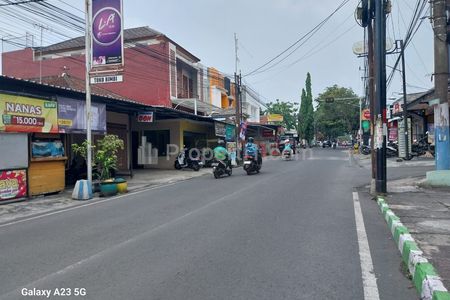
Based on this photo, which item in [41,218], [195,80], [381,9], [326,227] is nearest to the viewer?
[326,227]

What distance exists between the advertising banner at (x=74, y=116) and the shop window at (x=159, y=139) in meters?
9.53

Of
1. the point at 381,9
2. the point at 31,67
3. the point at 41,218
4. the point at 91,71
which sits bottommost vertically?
the point at 41,218

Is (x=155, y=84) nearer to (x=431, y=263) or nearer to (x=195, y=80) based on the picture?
(x=195, y=80)

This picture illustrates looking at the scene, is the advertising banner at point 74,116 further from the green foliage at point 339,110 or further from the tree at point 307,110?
the tree at point 307,110

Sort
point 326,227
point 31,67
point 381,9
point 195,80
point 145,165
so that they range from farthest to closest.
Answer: point 195,80, point 31,67, point 145,165, point 381,9, point 326,227

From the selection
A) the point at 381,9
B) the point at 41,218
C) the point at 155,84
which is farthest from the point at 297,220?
the point at 155,84

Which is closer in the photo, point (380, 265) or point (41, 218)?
point (380, 265)

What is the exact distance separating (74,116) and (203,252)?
10.5 meters

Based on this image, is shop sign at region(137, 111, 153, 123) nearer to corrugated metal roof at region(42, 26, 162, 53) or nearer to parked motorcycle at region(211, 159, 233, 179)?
parked motorcycle at region(211, 159, 233, 179)

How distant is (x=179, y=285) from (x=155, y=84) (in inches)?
1017

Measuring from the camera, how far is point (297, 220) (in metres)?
7.91

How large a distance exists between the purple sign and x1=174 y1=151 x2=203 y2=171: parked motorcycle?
1074 centimetres

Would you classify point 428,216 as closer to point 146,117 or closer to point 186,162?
point 146,117

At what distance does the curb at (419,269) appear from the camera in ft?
12.6
